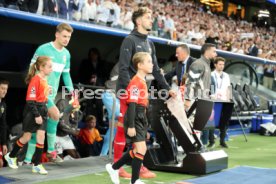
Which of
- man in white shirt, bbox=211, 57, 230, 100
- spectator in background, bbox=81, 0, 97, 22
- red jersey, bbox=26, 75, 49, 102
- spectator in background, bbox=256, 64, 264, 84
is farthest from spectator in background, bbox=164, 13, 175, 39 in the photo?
red jersey, bbox=26, 75, 49, 102

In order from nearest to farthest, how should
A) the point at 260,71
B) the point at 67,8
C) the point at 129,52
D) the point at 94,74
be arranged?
the point at 129,52 → the point at 67,8 → the point at 94,74 → the point at 260,71

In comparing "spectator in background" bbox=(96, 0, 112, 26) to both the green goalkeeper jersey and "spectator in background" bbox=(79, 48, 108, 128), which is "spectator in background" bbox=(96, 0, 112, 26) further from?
the green goalkeeper jersey

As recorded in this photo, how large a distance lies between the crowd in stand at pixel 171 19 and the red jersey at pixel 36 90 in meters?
1.71

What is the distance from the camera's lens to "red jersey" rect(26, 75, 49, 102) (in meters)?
5.62

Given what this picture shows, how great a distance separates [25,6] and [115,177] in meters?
3.14

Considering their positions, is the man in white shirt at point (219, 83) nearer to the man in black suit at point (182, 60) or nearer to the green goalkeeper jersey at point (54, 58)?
the man in black suit at point (182, 60)

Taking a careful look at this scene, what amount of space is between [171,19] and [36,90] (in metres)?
10.5

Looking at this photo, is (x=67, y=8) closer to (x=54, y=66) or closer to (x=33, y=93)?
(x=54, y=66)

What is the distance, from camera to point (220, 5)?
30.8 m

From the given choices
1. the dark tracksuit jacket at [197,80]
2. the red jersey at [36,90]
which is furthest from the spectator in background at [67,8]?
the red jersey at [36,90]

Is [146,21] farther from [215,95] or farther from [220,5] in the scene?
[220,5]

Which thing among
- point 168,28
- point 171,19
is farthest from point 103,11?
point 171,19

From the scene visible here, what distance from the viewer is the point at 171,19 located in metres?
15.7

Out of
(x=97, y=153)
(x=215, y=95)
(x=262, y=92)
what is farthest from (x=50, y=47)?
(x=262, y=92)
